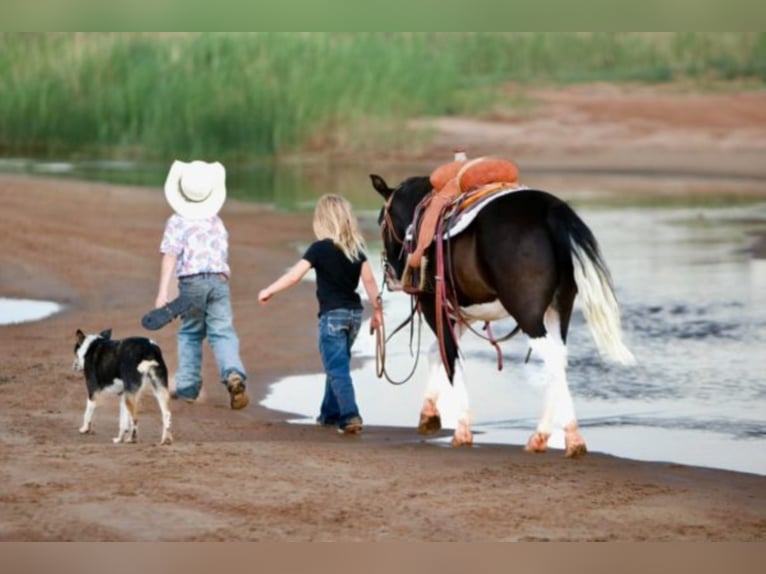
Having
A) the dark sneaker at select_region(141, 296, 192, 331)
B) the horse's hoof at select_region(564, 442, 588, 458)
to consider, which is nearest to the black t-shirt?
the dark sneaker at select_region(141, 296, 192, 331)

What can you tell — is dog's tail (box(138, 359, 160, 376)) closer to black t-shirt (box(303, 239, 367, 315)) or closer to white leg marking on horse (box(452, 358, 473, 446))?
black t-shirt (box(303, 239, 367, 315))

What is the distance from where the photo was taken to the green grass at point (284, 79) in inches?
366

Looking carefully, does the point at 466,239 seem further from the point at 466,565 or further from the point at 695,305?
the point at 695,305

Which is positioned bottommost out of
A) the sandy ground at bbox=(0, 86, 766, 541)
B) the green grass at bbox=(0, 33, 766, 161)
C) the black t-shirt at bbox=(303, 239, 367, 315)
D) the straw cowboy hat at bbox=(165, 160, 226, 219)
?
the sandy ground at bbox=(0, 86, 766, 541)

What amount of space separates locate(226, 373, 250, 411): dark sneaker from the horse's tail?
4.53ft

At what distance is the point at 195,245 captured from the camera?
23.9ft

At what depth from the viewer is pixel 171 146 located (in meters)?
9.62

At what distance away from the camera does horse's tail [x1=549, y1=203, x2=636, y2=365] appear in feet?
21.6

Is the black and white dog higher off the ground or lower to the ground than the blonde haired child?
lower

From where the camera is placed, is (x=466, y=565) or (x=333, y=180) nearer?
(x=466, y=565)

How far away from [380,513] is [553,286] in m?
0.94

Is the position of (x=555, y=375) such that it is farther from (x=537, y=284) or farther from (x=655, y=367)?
(x=655, y=367)

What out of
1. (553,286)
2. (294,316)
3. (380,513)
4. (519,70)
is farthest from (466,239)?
(519,70)

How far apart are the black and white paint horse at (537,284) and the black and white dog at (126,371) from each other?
38.8 inches
